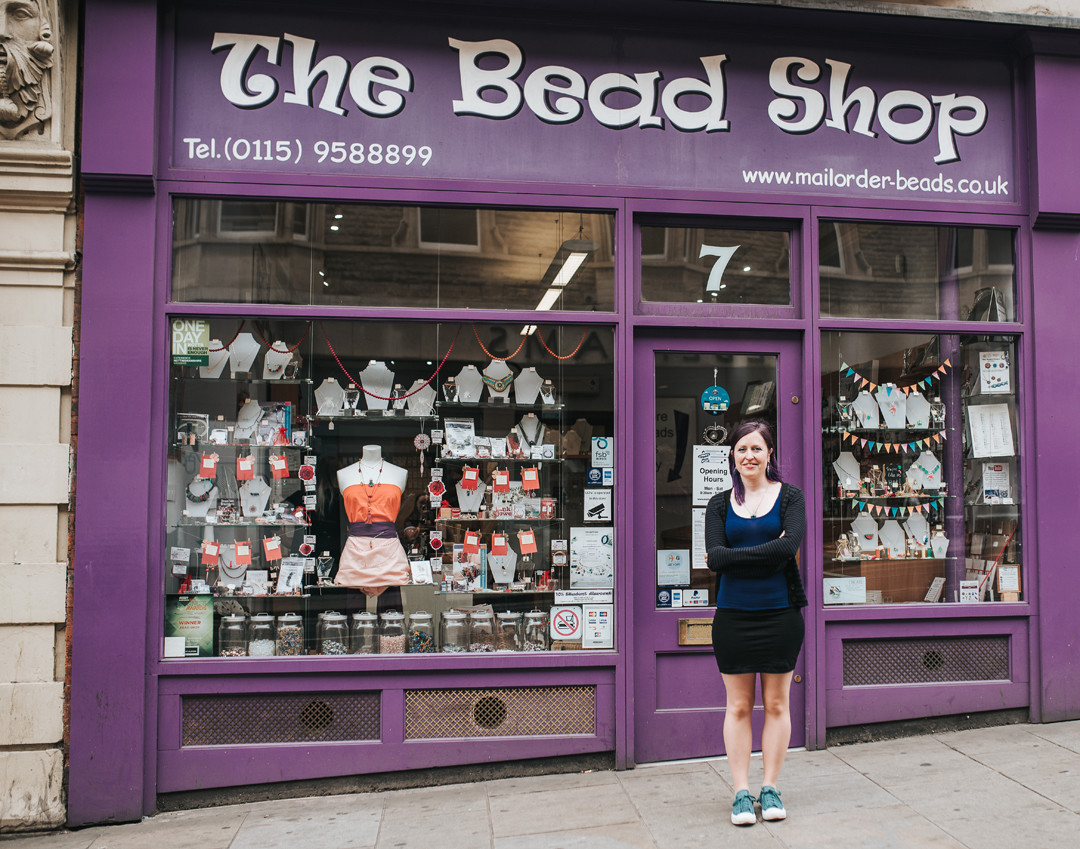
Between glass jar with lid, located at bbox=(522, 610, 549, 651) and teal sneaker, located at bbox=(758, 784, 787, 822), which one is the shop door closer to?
glass jar with lid, located at bbox=(522, 610, 549, 651)

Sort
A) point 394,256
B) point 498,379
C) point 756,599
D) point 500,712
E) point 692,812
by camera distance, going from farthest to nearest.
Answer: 1. point 498,379
2. point 394,256
3. point 500,712
4. point 692,812
5. point 756,599

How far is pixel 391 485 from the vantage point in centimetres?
578

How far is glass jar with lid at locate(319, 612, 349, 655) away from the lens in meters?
5.57

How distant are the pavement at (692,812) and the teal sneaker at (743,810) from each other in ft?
0.14

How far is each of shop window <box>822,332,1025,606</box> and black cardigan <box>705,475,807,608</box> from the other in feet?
5.41

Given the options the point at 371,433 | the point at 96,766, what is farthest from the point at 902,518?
the point at 96,766

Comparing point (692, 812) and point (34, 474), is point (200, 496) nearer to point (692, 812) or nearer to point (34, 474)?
point (34, 474)

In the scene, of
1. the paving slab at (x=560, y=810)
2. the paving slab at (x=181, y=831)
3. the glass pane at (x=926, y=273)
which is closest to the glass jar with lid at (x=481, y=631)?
the paving slab at (x=560, y=810)

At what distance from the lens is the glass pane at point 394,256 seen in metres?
5.56

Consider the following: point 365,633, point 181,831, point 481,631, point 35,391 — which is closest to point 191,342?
point 35,391

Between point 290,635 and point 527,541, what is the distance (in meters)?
1.62

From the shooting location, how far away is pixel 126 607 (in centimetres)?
513

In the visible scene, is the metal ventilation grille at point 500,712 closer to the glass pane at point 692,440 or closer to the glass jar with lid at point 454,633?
the glass jar with lid at point 454,633

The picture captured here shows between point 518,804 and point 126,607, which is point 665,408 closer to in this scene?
point 518,804
